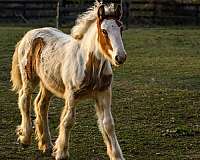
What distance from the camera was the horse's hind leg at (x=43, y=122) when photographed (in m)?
7.54

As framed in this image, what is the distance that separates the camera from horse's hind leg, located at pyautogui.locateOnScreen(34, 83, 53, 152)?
7.54 meters

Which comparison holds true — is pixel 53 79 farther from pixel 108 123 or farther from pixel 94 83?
pixel 108 123

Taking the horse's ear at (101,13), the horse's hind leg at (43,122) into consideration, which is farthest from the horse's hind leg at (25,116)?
the horse's ear at (101,13)

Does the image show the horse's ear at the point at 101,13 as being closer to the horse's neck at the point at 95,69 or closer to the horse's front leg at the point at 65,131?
the horse's neck at the point at 95,69

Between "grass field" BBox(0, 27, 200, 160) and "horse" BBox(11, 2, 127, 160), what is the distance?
1.48ft

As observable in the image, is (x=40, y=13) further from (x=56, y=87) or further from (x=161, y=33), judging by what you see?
(x=56, y=87)

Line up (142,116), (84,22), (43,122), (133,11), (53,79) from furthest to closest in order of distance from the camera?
(133,11), (142,116), (43,122), (53,79), (84,22)

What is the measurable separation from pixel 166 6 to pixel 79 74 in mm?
29241

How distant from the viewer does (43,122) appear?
7680 millimetres

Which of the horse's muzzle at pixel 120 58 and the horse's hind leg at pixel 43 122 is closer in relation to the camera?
the horse's muzzle at pixel 120 58

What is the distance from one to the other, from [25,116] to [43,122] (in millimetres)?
308

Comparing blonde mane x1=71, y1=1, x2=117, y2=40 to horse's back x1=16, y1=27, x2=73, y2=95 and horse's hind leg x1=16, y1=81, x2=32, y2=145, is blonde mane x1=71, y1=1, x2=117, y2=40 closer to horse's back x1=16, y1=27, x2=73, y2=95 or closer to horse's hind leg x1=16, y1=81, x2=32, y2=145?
horse's back x1=16, y1=27, x2=73, y2=95

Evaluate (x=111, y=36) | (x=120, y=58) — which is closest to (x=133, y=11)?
(x=111, y=36)

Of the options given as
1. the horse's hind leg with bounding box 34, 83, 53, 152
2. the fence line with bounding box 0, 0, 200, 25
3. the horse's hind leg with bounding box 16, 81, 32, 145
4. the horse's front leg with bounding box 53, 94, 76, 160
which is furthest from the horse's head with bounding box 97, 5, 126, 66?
the fence line with bounding box 0, 0, 200, 25
